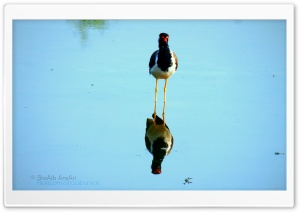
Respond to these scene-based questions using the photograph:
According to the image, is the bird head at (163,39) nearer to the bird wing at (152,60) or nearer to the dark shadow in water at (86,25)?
the bird wing at (152,60)

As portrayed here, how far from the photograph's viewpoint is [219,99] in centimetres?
553

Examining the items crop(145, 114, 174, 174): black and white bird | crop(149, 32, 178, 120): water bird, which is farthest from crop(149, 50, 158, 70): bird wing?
crop(145, 114, 174, 174): black and white bird

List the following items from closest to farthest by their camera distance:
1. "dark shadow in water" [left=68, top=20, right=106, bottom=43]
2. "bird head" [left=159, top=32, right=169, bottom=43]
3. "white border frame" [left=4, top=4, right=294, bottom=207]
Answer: "white border frame" [left=4, top=4, right=294, bottom=207]
"dark shadow in water" [left=68, top=20, right=106, bottom=43]
"bird head" [left=159, top=32, right=169, bottom=43]

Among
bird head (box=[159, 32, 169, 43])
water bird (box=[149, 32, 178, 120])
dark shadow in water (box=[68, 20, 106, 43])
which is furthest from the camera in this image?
water bird (box=[149, 32, 178, 120])

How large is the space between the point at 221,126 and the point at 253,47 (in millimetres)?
460

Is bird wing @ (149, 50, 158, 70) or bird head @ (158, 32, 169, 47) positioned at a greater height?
bird head @ (158, 32, 169, 47)

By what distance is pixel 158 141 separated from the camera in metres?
5.44

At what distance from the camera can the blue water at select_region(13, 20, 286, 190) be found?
529 centimetres

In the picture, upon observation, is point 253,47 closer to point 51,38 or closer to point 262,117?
point 262,117

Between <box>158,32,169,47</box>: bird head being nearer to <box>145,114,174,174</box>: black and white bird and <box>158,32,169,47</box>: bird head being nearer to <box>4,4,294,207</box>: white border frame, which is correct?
<box>4,4,294,207</box>: white border frame
